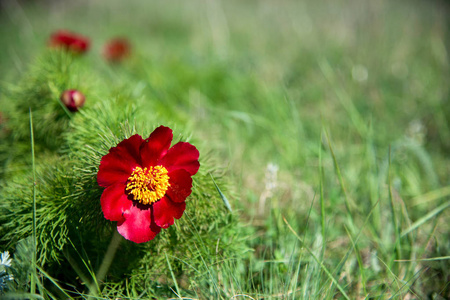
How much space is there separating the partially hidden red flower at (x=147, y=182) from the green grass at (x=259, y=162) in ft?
0.30

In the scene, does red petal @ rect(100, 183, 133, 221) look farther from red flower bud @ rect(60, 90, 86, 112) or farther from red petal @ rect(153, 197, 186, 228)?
red flower bud @ rect(60, 90, 86, 112)

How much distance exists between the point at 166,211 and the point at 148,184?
0.08 meters

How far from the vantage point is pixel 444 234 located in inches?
55.1

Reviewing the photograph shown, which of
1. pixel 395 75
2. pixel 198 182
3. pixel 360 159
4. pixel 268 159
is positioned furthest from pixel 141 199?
pixel 395 75

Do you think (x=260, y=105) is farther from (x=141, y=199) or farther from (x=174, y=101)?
(x=141, y=199)

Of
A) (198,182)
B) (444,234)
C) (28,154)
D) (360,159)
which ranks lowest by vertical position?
(444,234)

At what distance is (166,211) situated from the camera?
31.4 inches

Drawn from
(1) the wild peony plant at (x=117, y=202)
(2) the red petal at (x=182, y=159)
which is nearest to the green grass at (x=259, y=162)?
(1) the wild peony plant at (x=117, y=202)

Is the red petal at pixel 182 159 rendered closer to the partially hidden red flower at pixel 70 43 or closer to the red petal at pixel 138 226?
the red petal at pixel 138 226

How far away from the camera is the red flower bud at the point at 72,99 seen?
1107 mm

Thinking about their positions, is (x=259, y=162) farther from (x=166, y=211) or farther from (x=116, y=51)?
(x=116, y=51)

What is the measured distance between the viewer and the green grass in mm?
928

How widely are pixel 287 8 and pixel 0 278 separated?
3848 millimetres

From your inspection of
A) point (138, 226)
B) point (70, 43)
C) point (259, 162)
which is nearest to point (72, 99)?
point (70, 43)
